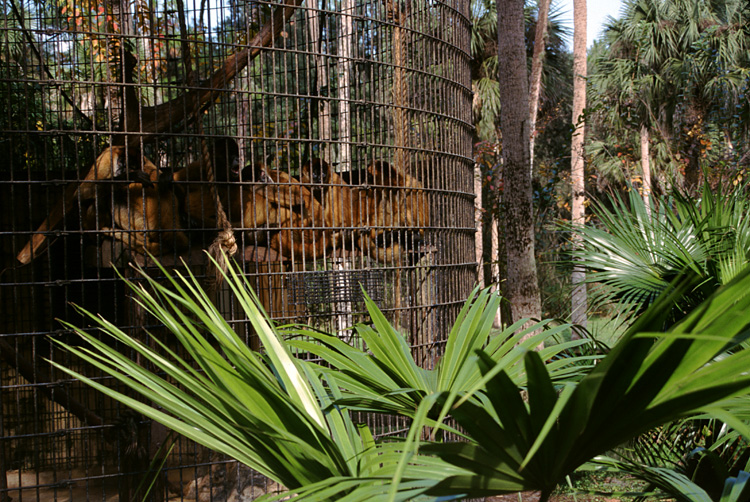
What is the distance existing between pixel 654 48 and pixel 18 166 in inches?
759

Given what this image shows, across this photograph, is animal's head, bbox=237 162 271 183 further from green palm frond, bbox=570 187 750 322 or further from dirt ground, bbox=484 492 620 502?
dirt ground, bbox=484 492 620 502

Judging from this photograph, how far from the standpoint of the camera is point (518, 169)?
669 centimetres

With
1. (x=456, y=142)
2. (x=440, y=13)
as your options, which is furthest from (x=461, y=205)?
(x=440, y=13)

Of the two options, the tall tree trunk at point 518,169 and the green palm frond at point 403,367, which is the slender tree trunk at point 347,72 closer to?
the tall tree trunk at point 518,169

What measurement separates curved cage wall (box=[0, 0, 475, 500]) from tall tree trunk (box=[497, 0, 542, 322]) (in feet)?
2.39

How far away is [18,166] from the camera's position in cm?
664

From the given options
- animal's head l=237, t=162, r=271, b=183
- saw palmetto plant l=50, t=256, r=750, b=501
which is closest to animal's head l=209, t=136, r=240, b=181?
animal's head l=237, t=162, r=271, b=183

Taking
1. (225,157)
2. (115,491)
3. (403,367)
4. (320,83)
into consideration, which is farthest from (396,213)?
(115,491)

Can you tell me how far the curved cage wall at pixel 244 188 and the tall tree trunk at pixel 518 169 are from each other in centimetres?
73

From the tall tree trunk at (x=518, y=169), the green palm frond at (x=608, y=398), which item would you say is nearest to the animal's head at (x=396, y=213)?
the tall tree trunk at (x=518, y=169)

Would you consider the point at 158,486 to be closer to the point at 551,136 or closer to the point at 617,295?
the point at 617,295

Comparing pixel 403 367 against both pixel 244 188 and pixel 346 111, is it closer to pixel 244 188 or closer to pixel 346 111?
Result: pixel 244 188

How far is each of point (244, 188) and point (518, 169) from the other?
2.92 meters

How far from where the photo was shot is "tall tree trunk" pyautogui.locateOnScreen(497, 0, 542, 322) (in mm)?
6684
